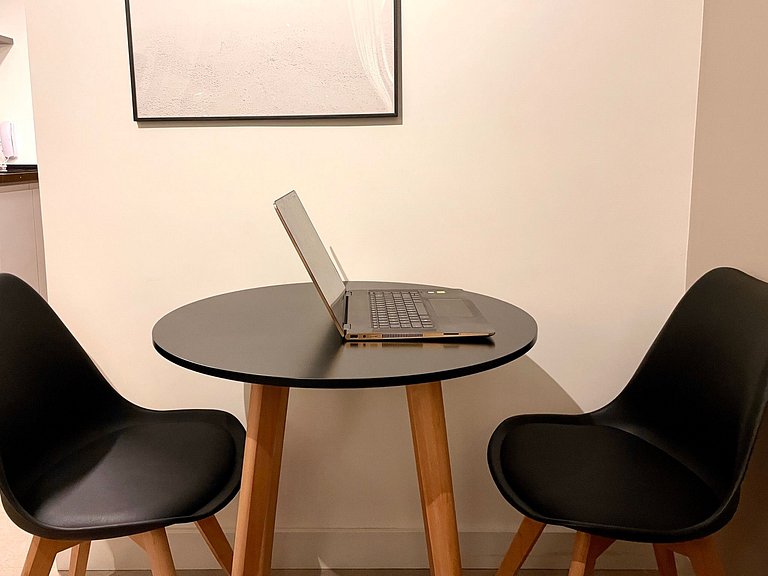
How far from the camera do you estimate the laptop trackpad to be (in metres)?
1.53

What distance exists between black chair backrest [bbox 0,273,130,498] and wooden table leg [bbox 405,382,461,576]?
30.6 inches

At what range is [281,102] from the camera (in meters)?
1.87

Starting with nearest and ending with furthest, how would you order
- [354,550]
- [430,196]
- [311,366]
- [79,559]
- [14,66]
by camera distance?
A: [311,366], [79,559], [430,196], [354,550], [14,66]

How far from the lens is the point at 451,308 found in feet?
5.24

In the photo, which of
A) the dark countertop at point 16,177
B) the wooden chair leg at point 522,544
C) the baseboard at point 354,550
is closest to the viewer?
the wooden chair leg at point 522,544

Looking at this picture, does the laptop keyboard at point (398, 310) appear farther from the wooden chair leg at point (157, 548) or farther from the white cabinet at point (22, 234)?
the white cabinet at point (22, 234)

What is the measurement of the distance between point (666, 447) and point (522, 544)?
0.39 m

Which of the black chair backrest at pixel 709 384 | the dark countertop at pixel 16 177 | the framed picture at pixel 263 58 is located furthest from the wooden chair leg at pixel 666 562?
the dark countertop at pixel 16 177

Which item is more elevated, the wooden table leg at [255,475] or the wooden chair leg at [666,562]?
the wooden table leg at [255,475]

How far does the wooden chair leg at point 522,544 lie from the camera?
5.00 feet

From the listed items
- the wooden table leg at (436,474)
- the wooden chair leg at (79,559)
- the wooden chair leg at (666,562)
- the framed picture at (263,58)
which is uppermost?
the framed picture at (263,58)

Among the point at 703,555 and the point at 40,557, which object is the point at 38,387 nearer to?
the point at 40,557

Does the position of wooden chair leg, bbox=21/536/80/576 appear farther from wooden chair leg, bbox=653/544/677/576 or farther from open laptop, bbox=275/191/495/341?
wooden chair leg, bbox=653/544/677/576

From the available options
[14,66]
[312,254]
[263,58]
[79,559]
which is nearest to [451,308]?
[312,254]
